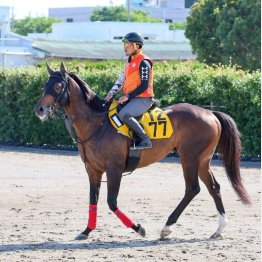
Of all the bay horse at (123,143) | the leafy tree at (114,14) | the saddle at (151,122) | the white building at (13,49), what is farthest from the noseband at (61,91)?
the leafy tree at (114,14)

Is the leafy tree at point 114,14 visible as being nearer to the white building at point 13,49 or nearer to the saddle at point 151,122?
the white building at point 13,49

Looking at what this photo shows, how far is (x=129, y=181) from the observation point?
16812 mm

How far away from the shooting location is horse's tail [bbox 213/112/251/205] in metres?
11.3

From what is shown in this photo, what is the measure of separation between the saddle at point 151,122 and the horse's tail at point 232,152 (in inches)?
32.9

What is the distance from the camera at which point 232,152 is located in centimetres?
1127

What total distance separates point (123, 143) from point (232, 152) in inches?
63.0

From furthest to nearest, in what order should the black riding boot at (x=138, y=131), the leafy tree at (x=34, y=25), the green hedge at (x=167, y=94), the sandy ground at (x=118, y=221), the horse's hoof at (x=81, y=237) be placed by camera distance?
the leafy tree at (x=34, y=25), the green hedge at (x=167, y=94), the black riding boot at (x=138, y=131), the horse's hoof at (x=81, y=237), the sandy ground at (x=118, y=221)

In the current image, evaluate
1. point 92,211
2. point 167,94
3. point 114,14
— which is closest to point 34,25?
point 114,14

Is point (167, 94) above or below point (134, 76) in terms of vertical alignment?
below

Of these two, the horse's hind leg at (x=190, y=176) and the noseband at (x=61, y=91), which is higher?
the noseband at (x=61, y=91)

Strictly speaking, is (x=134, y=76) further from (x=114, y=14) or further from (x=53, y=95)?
(x=114, y=14)

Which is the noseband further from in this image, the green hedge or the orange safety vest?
the green hedge

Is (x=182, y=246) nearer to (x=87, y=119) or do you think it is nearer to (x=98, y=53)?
(x=87, y=119)

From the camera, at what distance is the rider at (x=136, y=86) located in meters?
10.5
